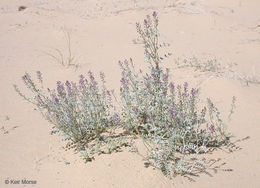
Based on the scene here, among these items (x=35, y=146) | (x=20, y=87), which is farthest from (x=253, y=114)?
(x=20, y=87)

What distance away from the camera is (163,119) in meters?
2.99

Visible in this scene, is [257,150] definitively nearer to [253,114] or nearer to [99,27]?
[253,114]

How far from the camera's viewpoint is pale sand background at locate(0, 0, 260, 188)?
8.64ft

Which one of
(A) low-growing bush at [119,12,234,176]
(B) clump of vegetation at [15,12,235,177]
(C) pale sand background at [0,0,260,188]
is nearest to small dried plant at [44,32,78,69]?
(C) pale sand background at [0,0,260,188]

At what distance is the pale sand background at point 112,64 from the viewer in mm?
2635

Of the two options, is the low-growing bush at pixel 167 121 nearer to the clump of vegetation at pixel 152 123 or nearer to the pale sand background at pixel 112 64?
the clump of vegetation at pixel 152 123

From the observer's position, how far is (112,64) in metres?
5.82

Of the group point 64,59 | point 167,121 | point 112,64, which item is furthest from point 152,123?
point 64,59


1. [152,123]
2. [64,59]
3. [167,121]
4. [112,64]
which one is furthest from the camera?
[64,59]

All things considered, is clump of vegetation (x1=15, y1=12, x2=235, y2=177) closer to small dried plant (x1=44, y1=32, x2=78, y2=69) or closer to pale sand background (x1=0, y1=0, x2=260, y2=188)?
pale sand background (x1=0, y1=0, x2=260, y2=188)

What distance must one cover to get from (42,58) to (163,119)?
3898 mm

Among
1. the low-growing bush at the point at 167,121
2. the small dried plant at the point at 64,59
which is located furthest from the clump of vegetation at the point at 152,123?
the small dried plant at the point at 64,59

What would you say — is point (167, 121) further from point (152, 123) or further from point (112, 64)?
point (112, 64)

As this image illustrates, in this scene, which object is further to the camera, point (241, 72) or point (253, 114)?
point (241, 72)
